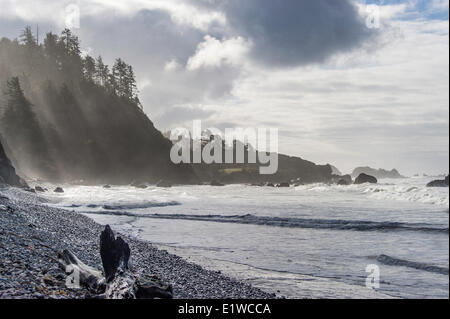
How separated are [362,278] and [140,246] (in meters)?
8.13

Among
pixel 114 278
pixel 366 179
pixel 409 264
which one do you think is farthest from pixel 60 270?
pixel 366 179

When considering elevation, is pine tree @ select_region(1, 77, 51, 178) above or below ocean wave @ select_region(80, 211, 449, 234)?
above

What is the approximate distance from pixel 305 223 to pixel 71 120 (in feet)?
198

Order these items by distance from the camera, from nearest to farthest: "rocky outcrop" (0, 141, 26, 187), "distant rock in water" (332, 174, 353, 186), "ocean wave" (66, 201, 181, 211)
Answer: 1. "ocean wave" (66, 201, 181, 211)
2. "rocky outcrop" (0, 141, 26, 187)
3. "distant rock in water" (332, 174, 353, 186)

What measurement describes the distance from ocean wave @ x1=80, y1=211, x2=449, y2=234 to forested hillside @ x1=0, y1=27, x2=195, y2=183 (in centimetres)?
3115

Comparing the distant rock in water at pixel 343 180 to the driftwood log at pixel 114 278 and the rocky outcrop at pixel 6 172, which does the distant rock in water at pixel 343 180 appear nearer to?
the rocky outcrop at pixel 6 172

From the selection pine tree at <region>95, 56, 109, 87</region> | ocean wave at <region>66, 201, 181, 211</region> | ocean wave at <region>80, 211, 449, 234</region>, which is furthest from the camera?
pine tree at <region>95, 56, 109, 87</region>

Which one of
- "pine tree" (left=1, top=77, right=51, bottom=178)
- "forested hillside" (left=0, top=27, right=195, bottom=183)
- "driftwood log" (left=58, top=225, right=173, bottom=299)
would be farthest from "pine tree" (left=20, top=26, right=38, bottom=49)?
"driftwood log" (left=58, top=225, right=173, bottom=299)

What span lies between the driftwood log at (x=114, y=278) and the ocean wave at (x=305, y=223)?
16572mm

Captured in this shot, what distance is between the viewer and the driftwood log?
18.4 feet

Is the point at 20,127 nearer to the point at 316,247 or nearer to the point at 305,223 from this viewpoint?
the point at 305,223

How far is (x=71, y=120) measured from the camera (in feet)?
228

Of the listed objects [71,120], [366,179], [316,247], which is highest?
[71,120]

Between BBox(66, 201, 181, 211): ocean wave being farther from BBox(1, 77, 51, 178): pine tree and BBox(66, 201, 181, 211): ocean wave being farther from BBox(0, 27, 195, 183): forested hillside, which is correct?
BBox(1, 77, 51, 178): pine tree
